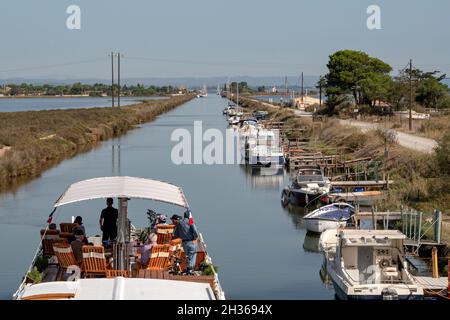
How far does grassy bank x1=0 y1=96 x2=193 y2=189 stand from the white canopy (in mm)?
26043

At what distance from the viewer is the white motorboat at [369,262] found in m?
19.7

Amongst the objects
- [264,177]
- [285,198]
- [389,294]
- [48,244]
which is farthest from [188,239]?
[264,177]

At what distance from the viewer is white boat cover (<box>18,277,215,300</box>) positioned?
11992 mm

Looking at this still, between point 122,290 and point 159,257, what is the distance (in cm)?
525

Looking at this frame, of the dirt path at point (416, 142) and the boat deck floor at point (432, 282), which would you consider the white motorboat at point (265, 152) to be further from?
the boat deck floor at point (432, 282)

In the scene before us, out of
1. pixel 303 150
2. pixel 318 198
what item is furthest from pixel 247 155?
pixel 318 198

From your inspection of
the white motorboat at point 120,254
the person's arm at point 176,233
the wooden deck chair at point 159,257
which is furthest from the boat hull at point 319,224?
the wooden deck chair at point 159,257

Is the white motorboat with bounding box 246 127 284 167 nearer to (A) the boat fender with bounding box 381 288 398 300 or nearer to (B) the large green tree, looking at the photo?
(B) the large green tree

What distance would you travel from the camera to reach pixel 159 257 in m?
17.1

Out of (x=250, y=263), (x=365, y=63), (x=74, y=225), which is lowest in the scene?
(x=250, y=263)

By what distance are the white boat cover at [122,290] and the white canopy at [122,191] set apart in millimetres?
3671
